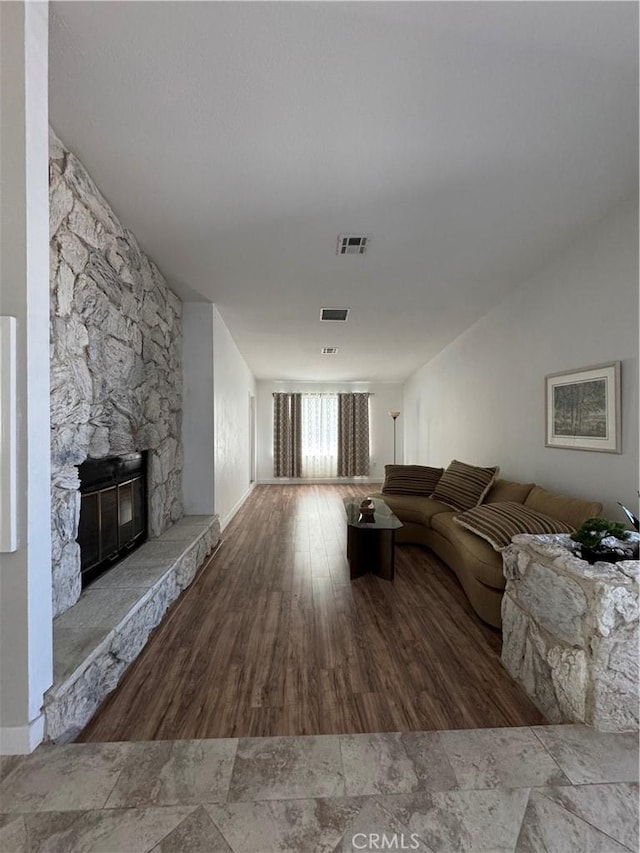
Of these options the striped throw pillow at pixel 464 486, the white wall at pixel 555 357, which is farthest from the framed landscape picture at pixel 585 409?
the striped throw pillow at pixel 464 486

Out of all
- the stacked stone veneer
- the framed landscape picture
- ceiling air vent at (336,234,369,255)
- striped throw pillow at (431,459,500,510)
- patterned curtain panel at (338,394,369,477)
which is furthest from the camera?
patterned curtain panel at (338,394,369,477)

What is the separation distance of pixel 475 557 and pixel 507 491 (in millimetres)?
1098

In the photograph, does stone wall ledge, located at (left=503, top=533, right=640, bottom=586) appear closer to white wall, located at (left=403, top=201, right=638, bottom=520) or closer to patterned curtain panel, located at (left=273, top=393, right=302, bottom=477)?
white wall, located at (left=403, top=201, right=638, bottom=520)

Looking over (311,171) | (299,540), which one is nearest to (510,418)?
(299,540)

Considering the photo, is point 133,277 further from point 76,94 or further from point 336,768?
point 336,768

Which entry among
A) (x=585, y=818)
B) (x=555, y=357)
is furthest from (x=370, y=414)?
(x=585, y=818)

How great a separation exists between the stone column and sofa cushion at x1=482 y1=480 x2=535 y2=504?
10.2ft

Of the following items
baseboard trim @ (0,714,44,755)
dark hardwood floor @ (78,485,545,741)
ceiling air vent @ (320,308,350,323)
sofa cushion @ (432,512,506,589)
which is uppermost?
ceiling air vent @ (320,308,350,323)

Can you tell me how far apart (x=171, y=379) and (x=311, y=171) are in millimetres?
2179

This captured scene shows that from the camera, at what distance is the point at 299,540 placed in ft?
13.1

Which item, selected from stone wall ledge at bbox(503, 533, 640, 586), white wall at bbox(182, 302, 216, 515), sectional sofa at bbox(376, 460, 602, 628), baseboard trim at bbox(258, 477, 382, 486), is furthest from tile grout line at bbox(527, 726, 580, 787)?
baseboard trim at bbox(258, 477, 382, 486)

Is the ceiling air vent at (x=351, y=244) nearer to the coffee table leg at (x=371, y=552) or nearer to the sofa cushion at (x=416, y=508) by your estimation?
the coffee table leg at (x=371, y=552)

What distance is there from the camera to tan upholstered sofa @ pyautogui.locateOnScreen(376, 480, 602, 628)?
218cm

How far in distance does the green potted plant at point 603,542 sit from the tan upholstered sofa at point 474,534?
728 millimetres
